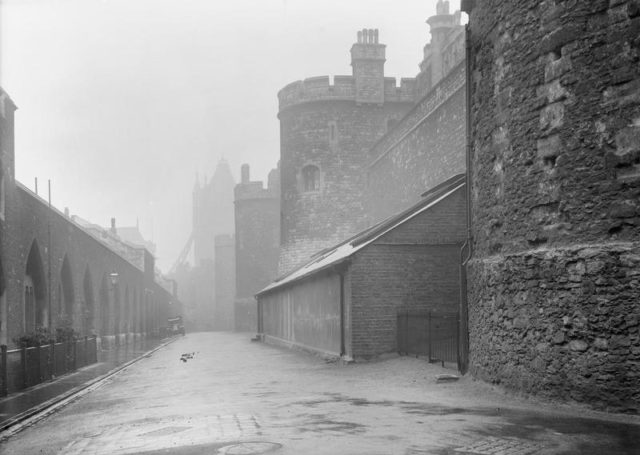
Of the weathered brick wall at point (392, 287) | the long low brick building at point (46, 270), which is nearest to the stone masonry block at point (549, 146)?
the weathered brick wall at point (392, 287)

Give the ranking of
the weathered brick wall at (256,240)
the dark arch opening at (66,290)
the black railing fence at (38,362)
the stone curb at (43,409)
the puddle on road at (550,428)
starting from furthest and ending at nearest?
the weathered brick wall at (256,240), the dark arch opening at (66,290), the black railing fence at (38,362), the stone curb at (43,409), the puddle on road at (550,428)

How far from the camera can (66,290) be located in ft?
95.8

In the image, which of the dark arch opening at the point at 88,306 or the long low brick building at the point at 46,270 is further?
the dark arch opening at the point at 88,306

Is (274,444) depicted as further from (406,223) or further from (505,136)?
(406,223)

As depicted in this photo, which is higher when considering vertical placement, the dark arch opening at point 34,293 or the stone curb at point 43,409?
the dark arch opening at point 34,293

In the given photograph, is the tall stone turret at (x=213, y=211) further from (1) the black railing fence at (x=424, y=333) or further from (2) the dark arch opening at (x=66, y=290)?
(1) the black railing fence at (x=424, y=333)

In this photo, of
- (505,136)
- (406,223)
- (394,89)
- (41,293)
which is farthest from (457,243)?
(394,89)

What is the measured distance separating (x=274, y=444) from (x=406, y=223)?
38.2 ft

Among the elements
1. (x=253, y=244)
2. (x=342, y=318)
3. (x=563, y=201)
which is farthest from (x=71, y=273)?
(x=253, y=244)

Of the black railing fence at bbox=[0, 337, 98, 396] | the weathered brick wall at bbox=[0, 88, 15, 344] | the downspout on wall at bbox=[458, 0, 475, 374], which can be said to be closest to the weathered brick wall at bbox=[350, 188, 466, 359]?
the downspout on wall at bbox=[458, 0, 475, 374]

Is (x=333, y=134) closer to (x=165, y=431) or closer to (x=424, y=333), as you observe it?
(x=424, y=333)

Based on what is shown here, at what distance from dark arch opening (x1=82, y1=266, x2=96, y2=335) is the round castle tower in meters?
12.2

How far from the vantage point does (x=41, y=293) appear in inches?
973

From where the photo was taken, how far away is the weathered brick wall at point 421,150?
→ 25531mm
